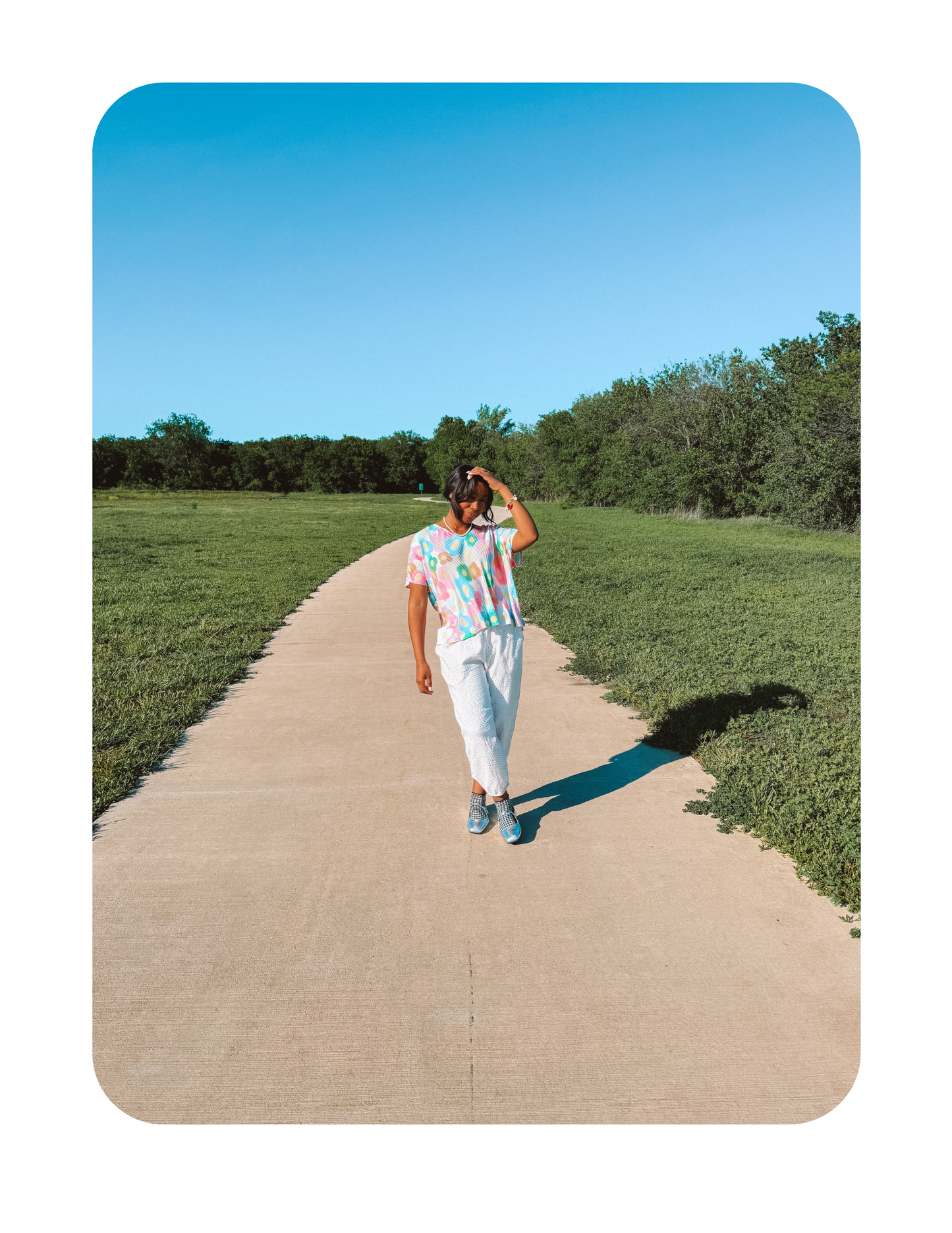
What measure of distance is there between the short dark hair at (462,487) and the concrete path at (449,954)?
61.7 inches

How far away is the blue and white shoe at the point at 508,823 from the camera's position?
3820 mm

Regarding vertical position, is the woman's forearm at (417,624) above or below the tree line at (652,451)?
below

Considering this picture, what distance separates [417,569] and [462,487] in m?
0.43

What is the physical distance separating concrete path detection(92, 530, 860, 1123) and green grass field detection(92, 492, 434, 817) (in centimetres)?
90

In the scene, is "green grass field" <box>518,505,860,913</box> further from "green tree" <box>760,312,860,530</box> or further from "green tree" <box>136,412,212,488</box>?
"green tree" <box>136,412,212,488</box>

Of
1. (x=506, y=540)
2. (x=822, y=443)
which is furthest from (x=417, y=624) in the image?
(x=822, y=443)

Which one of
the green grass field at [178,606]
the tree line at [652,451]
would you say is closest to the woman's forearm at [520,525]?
the green grass field at [178,606]

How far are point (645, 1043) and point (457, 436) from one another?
21.1 m

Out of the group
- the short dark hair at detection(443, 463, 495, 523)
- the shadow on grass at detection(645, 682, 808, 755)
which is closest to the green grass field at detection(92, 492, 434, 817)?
the short dark hair at detection(443, 463, 495, 523)

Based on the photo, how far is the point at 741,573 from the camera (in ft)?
48.1

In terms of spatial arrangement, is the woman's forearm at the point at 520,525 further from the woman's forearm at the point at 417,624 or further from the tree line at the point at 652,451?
the tree line at the point at 652,451

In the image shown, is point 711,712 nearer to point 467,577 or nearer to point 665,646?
point 665,646

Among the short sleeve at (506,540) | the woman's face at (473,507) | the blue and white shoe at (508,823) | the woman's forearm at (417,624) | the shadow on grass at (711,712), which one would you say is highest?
the woman's face at (473,507)
